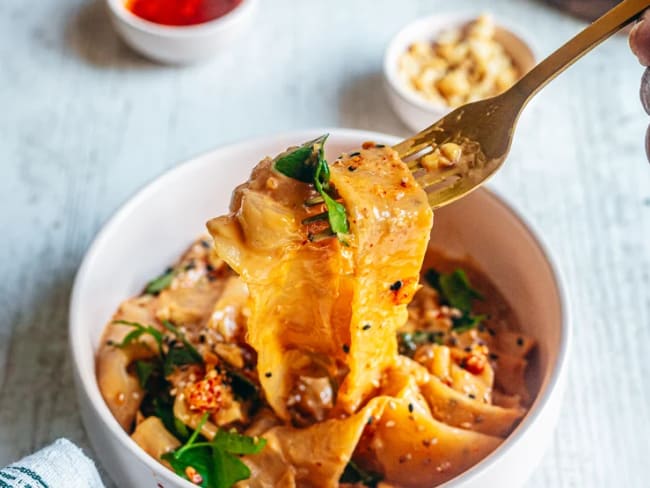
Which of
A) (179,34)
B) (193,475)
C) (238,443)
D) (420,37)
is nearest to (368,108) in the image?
(420,37)

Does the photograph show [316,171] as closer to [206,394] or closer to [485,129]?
[485,129]

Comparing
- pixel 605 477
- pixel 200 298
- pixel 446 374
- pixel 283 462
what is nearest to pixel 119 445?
pixel 283 462

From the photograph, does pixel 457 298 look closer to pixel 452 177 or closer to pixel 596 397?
pixel 596 397

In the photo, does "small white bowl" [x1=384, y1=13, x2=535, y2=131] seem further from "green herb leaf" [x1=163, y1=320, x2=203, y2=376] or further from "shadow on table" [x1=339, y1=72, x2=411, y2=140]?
"green herb leaf" [x1=163, y1=320, x2=203, y2=376]

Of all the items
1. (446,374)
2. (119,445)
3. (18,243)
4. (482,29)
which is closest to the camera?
(119,445)

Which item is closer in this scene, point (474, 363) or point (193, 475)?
point (193, 475)

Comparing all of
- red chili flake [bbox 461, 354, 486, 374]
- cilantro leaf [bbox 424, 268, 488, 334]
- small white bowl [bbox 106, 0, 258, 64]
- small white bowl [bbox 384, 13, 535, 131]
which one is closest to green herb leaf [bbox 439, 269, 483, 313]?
cilantro leaf [bbox 424, 268, 488, 334]
